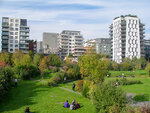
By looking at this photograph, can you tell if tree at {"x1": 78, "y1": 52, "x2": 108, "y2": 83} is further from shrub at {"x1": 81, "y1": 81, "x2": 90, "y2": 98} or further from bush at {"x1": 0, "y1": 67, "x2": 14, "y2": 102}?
bush at {"x1": 0, "y1": 67, "x2": 14, "y2": 102}

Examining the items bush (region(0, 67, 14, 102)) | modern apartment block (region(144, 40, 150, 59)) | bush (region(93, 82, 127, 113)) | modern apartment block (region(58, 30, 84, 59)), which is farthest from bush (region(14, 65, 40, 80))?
modern apartment block (region(144, 40, 150, 59))

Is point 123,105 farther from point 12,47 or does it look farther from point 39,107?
point 12,47

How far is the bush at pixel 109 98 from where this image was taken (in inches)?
659

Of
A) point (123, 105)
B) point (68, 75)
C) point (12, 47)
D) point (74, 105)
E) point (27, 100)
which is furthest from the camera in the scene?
point (12, 47)

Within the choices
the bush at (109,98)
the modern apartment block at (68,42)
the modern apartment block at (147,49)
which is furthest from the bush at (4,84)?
the modern apartment block at (147,49)

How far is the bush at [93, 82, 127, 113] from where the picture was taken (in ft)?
54.9

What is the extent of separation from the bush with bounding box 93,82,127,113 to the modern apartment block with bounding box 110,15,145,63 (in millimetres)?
99836

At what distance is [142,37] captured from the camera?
12175cm

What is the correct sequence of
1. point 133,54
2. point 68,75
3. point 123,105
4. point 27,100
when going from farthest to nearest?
point 133,54 < point 68,75 < point 27,100 < point 123,105

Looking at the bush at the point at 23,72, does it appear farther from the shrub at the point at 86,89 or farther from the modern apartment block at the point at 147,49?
the modern apartment block at the point at 147,49

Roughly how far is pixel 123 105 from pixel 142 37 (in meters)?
114

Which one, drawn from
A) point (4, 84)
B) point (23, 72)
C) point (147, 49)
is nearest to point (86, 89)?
point (4, 84)

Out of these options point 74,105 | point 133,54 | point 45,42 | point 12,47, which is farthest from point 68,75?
point 45,42

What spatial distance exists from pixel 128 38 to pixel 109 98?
106 m
